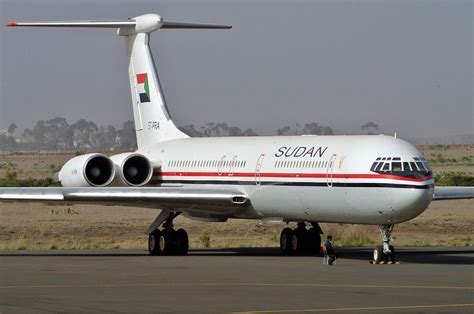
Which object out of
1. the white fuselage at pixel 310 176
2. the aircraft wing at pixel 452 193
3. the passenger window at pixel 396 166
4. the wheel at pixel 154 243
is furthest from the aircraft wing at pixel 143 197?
the passenger window at pixel 396 166

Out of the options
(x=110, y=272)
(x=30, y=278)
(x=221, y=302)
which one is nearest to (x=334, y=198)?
(x=110, y=272)

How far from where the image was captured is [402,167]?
2792cm

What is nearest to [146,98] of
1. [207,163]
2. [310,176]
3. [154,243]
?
[207,163]

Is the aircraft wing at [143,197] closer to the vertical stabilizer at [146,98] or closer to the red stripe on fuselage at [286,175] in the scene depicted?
the red stripe on fuselage at [286,175]

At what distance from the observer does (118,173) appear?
116ft

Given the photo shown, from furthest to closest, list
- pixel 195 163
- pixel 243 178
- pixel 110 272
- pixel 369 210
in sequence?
pixel 195 163 → pixel 243 178 → pixel 369 210 → pixel 110 272

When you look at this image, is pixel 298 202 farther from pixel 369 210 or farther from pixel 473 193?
pixel 473 193

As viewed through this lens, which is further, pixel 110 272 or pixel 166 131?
pixel 166 131

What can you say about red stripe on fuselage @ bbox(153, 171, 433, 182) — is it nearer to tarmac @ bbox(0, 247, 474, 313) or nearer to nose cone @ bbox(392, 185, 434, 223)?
nose cone @ bbox(392, 185, 434, 223)

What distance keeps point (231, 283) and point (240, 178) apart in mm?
10656

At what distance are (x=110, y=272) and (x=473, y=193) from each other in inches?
475

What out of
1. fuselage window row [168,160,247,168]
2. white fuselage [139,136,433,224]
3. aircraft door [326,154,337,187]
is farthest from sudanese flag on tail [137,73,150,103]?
aircraft door [326,154,337,187]

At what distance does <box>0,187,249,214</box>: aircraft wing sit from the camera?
30766 millimetres

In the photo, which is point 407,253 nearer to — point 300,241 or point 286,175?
point 300,241
